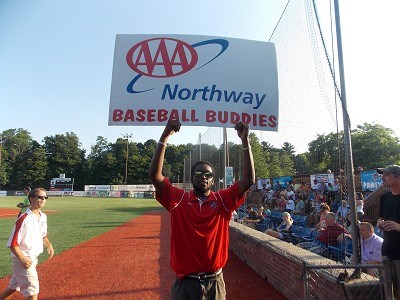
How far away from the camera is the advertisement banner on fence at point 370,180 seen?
40.9 ft

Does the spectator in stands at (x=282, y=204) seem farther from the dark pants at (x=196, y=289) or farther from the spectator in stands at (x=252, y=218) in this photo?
the dark pants at (x=196, y=289)

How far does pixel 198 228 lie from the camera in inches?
107

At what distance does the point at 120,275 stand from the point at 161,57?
16.6 ft

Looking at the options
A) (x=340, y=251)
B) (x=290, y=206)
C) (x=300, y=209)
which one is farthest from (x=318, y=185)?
(x=340, y=251)

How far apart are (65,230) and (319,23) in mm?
13937

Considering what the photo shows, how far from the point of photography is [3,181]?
8200 cm

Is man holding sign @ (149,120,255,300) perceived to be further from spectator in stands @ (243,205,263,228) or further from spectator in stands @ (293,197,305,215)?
spectator in stands @ (293,197,305,215)

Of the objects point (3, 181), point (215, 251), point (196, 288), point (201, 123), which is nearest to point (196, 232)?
point (215, 251)

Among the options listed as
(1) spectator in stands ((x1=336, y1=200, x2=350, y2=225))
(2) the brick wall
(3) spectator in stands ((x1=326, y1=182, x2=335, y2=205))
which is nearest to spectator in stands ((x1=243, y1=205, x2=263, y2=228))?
(3) spectator in stands ((x1=326, y1=182, x2=335, y2=205))

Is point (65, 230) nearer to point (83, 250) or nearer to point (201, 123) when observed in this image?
point (83, 250)

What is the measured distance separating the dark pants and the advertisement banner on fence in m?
11.4

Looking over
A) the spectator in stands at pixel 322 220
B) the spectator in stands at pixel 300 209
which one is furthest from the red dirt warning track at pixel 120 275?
the spectator in stands at pixel 300 209

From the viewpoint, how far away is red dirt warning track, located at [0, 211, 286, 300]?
6.04 meters

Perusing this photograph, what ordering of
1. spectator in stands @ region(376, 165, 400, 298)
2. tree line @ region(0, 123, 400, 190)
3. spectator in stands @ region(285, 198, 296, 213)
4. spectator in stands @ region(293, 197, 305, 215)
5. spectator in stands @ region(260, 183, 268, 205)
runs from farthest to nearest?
tree line @ region(0, 123, 400, 190) → spectator in stands @ region(260, 183, 268, 205) → spectator in stands @ region(285, 198, 296, 213) → spectator in stands @ region(293, 197, 305, 215) → spectator in stands @ region(376, 165, 400, 298)
